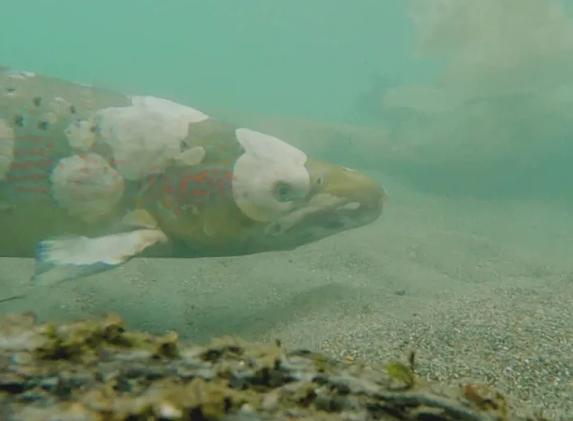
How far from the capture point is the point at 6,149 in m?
2.85

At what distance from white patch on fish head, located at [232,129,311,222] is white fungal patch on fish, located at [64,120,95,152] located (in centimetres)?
79

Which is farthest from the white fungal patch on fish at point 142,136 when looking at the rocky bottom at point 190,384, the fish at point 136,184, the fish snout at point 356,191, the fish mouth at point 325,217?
the rocky bottom at point 190,384

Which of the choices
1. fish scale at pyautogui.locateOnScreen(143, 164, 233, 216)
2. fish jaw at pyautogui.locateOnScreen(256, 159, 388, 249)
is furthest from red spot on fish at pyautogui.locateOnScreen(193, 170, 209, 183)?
fish jaw at pyautogui.locateOnScreen(256, 159, 388, 249)

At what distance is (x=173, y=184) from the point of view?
291 centimetres

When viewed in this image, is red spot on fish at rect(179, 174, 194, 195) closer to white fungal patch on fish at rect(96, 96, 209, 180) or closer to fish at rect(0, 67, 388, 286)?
fish at rect(0, 67, 388, 286)

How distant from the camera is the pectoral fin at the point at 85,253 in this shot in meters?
2.61

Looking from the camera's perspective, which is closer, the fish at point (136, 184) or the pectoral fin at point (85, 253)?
the pectoral fin at point (85, 253)

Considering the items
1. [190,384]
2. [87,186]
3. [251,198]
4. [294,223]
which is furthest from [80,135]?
[190,384]

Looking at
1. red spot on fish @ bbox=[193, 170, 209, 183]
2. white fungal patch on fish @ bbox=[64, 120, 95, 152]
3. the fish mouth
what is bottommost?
Answer: the fish mouth

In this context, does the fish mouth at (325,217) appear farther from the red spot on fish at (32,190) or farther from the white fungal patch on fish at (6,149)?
the white fungal patch on fish at (6,149)

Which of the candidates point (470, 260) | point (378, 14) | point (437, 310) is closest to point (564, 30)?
point (470, 260)

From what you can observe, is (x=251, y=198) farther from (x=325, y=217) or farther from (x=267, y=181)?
(x=325, y=217)

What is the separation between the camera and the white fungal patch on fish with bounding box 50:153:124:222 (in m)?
2.86

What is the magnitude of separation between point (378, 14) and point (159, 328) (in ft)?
256
